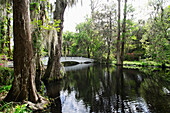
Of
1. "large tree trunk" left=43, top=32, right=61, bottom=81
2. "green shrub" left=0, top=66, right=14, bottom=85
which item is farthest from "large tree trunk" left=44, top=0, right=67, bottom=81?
"green shrub" left=0, top=66, right=14, bottom=85

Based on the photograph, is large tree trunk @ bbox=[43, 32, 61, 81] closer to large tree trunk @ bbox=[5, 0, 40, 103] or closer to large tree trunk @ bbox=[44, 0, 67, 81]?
large tree trunk @ bbox=[44, 0, 67, 81]

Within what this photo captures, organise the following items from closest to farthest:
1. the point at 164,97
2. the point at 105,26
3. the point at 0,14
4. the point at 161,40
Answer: the point at 164,97 → the point at 0,14 → the point at 161,40 → the point at 105,26

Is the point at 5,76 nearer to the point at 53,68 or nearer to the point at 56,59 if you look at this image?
the point at 53,68

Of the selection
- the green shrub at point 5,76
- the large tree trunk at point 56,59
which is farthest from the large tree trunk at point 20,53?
→ the large tree trunk at point 56,59

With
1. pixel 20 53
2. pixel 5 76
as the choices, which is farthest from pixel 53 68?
pixel 20 53

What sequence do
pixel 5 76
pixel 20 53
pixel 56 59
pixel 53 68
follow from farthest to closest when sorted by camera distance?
Answer: pixel 56 59 < pixel 53 68 < pixel 5 76 < pixel 20 53

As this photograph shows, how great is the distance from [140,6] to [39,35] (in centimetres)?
2226

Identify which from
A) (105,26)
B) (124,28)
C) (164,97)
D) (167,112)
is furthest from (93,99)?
(105,26)

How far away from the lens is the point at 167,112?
3809mm

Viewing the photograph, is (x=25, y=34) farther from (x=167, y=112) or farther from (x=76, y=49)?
(x=76, y=49)

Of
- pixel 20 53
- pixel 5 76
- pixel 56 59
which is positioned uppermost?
pixel 20 53

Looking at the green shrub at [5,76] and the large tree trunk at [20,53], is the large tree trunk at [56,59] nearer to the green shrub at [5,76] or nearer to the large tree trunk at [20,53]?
the green shrub at [5,76]

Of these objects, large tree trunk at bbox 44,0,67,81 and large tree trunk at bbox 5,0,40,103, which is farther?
large tree trunk at bbox 44,0,67,81

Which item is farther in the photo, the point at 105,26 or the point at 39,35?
the point at 105,26
